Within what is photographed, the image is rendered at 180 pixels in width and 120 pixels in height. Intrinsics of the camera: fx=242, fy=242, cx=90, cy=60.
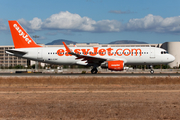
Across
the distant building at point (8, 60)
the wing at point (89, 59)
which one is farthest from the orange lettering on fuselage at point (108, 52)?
the distant building at point (8, 60)

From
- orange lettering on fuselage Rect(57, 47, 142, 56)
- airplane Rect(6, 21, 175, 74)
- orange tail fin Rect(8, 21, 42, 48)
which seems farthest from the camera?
orange tail fin Rect(8, 21, 42, 48)

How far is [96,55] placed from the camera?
1421 inches

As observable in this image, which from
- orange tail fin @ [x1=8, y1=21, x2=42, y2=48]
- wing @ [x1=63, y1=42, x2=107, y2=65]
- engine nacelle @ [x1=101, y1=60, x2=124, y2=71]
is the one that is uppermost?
orange tail fin @ [x1=8, y1=21, x2=42, y2=48]

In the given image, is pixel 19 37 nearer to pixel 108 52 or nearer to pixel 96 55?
pixel 96 55

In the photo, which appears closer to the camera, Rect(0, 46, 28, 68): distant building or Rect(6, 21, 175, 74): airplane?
Rect(6, 21, 175, 74): airplane

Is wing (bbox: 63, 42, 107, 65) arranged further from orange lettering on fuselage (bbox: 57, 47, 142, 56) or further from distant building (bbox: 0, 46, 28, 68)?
distant building (bbox: 0, 46, 28, 68)

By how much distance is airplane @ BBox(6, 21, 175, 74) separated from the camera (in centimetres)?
3472

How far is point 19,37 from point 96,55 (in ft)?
41.6

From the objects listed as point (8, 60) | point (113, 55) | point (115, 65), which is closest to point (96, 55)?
point (113, 55)

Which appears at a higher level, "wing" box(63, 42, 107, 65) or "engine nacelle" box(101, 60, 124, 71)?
"wing" box(63, 42, 107, 65)

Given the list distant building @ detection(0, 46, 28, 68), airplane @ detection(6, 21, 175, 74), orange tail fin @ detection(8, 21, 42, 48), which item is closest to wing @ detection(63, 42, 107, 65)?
airplane @ detection(6, 21, 175, 74)

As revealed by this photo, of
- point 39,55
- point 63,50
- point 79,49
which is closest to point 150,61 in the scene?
point 79,49

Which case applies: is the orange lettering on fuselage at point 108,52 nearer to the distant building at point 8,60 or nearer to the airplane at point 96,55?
the airplane at point 96,55

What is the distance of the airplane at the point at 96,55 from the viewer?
34719 millimetres
